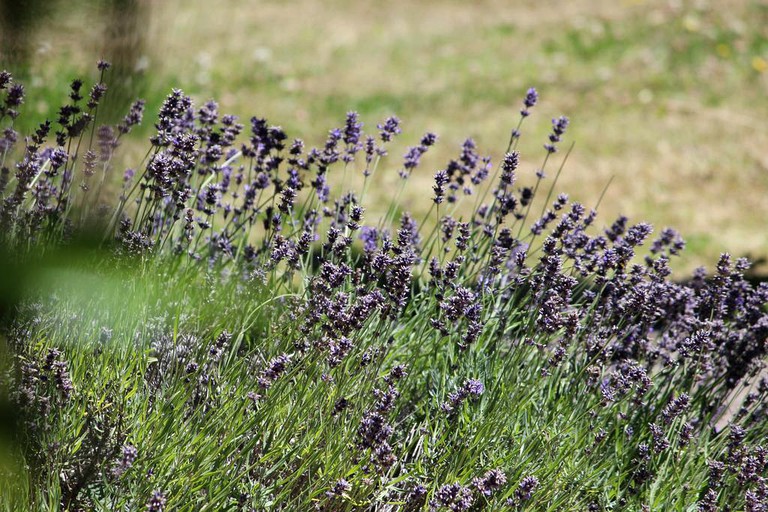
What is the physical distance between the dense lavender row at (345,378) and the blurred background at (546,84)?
3885 millimetres

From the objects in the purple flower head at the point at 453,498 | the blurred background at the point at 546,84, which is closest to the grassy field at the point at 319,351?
the purple flower head at the point at 453,498

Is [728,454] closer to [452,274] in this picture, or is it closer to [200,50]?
[452,274]

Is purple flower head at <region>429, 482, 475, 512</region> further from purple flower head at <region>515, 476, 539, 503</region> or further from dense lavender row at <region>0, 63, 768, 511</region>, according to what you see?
purple flower head at <region>515, 476, 539, 503</region>

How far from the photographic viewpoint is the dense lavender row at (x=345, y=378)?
2357 millimetres

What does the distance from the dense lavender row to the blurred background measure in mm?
3885

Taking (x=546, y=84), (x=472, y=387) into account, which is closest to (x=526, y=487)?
(x=472, y=387)

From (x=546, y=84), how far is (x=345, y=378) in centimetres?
774

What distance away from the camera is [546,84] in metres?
9.80

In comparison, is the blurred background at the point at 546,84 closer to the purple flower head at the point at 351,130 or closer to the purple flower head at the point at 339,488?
the purple flower head at the point at 351,130

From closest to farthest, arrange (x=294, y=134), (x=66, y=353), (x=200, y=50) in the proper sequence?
(x=66, y=353) → (x=294, y=134) → (x=200, y=50)

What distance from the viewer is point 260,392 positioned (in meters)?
2.46

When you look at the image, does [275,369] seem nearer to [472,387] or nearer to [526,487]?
[472,387]

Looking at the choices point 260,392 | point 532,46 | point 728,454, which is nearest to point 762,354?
point 728,454

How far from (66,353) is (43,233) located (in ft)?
Result: 1.61
